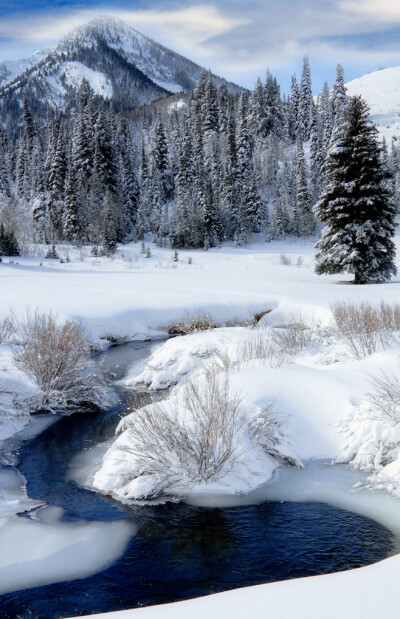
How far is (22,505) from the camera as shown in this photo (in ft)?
21.2

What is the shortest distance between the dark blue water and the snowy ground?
929 mm

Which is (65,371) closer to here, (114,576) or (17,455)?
(17,455)

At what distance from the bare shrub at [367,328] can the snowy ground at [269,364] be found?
0.42m

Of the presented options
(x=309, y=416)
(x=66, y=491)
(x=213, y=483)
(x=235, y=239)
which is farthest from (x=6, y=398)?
(x=235, y=239)

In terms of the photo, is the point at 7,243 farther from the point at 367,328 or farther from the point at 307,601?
the point at 307,601

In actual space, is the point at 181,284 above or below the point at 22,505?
above

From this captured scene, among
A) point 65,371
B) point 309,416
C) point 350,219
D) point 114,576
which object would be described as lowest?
point 114,576

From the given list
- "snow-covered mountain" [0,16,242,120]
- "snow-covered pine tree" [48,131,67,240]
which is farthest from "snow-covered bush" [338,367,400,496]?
"snow-covered mountain" [0,16,242,120]

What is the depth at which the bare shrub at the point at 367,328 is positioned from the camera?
37.1ft

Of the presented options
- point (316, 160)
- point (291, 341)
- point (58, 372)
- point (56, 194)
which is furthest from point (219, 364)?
point (316, 160)

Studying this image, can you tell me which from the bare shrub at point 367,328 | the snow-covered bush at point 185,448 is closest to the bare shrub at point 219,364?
the snow-covered bush at point 185,448

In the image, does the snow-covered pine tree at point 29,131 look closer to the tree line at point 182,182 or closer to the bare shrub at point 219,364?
the tree line at point 182,182

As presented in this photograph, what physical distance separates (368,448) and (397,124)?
78.2m

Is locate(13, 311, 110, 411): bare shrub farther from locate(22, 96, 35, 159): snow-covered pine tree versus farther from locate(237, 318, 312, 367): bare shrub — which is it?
locate(22, 96, 35, 159): snow-covered pine tree
